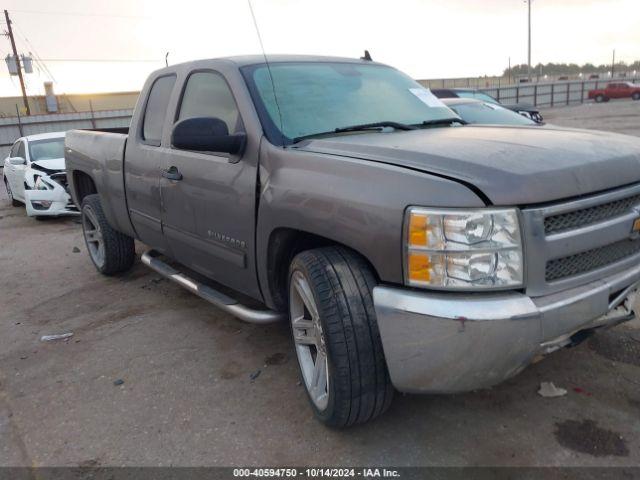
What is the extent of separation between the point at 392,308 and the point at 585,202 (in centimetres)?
89

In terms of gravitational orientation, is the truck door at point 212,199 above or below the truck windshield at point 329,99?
below

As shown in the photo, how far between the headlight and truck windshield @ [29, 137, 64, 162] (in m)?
9.43

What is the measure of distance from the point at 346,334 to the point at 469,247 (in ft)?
2.12

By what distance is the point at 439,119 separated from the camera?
3.50 m

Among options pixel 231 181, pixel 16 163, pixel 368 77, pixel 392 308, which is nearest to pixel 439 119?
pixel 368 77

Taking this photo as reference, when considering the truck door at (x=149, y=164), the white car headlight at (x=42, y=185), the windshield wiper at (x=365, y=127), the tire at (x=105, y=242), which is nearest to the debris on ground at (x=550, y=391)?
the windshield wiper at (x=365, y=127)

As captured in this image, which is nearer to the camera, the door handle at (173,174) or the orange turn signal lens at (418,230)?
the orange turn signal lens at (418,230)

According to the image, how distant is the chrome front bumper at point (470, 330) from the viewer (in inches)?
79.3

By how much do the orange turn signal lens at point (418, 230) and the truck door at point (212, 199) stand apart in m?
1.10

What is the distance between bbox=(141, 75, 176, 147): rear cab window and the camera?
4.02 m

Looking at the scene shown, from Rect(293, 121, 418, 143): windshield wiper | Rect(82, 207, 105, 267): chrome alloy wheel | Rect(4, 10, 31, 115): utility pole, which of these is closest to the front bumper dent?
A: Rect(82, 207, 105, 267): chrome alloy wheel

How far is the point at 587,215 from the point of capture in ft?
7.44

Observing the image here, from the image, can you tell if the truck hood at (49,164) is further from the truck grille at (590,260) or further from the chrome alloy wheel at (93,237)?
the truck grille at (590,260)

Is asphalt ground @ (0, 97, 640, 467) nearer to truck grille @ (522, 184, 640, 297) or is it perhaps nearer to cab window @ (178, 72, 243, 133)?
truck grille @ (522, 184, 640, 297)
